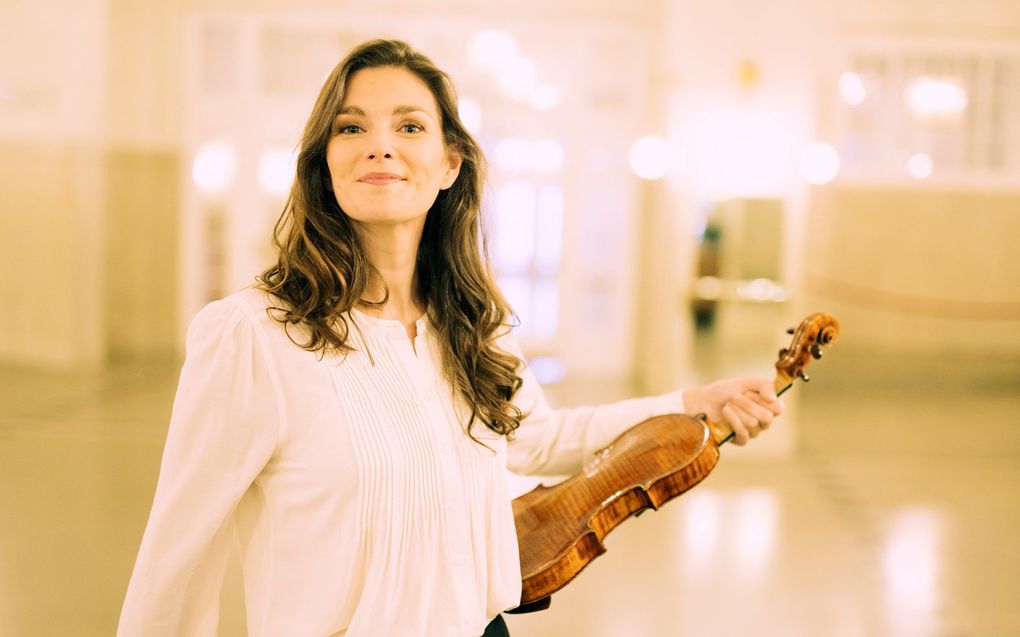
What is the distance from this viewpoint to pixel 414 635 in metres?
1.59

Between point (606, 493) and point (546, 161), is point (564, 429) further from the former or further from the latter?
point (546, 161)

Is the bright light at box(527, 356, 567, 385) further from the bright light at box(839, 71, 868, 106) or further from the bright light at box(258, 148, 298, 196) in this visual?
the bright light at box(839, 71, 868, 106)

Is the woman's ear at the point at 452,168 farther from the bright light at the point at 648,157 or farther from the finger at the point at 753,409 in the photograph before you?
the bright light at the point at 648,157

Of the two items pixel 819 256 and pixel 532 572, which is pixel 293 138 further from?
pixel 532 572

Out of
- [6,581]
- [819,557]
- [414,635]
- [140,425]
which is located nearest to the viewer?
[414,635]

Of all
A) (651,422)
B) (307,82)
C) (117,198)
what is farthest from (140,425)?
(651,422)

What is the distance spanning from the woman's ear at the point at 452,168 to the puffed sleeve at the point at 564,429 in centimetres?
39

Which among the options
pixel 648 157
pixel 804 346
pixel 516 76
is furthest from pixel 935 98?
pixel 804 346

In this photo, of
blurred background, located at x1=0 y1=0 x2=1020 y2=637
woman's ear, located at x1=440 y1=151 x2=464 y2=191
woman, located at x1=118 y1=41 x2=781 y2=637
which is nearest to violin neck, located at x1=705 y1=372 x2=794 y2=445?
woman, located at x1=118 y1=41 x2=781 y2=637

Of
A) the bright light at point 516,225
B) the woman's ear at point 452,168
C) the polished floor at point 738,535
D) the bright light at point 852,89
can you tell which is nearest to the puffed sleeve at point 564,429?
the woman's ear at point 452,168

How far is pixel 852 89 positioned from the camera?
35.8 ft

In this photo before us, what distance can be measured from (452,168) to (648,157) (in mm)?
8841

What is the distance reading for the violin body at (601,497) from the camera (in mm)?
1848

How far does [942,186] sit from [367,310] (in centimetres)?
1073
